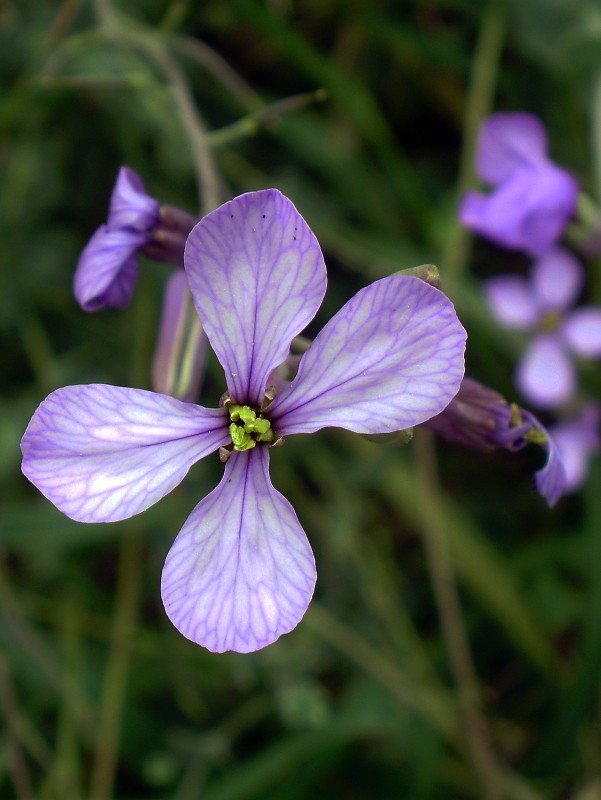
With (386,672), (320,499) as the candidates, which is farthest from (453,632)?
(320,499)

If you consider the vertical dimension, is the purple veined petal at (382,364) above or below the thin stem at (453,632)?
above

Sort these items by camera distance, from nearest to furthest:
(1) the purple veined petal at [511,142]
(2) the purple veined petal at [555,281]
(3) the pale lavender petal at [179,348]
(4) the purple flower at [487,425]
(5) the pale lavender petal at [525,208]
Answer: (4) the purple flower at [487,425] → (3) the pale lavender petal at [179,348] → (5) the pale lavender petal at [525,208] → (1) the purple veined petal at [511,142] → (2) the purple veined petal at [555,281]

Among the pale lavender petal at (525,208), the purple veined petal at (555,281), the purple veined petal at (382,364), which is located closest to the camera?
the purple veined petal at (382,364)

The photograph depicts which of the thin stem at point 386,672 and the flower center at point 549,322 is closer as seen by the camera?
the thin stem at point 386,672

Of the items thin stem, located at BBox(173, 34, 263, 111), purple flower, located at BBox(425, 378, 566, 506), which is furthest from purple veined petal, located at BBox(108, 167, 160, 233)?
thin stem, located at BBox(173, 34, 263, 111)

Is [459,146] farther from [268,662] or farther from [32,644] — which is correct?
[32,644]

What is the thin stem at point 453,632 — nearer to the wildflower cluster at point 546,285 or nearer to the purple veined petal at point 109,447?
the wildflower cluster at point 546,285

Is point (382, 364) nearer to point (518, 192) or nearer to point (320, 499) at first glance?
point (518, 192)

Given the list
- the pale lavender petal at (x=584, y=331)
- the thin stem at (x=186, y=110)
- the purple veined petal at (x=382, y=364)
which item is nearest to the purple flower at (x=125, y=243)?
the thin stem at (x=186, y=110)
